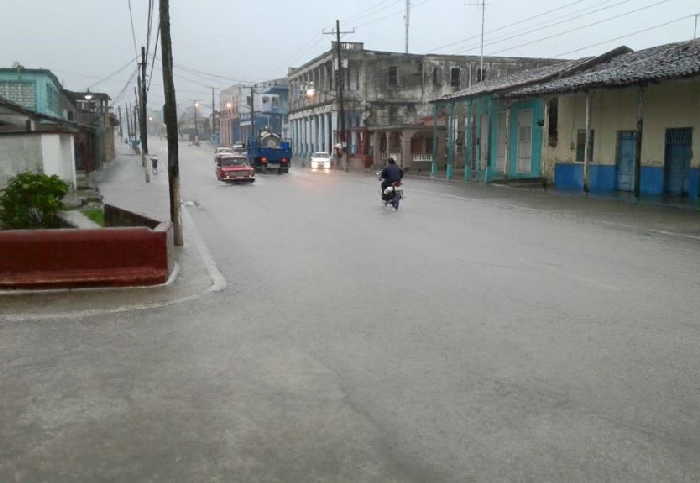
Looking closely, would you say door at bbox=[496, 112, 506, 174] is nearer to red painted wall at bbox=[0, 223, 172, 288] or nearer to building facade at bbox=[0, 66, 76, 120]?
building facade at bbox=[0, 66, 76, 120]

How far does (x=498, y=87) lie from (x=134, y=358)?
31.9 m

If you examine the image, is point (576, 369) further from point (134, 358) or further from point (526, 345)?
point (134, 358)

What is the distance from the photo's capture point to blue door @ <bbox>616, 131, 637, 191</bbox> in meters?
28.3

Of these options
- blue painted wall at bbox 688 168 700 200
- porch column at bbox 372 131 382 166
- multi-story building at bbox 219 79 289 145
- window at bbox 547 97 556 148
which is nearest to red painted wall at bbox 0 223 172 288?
blue painted wall at bbox 688 168 700 200

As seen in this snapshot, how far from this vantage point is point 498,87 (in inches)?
1410

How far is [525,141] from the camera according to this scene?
37125 mm

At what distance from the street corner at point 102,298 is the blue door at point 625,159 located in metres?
21.9

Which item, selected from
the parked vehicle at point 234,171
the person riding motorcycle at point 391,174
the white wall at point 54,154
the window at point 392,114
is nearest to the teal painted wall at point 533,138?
the parked vehicle at point 234,171

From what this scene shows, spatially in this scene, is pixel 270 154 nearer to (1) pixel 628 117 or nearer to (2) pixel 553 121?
(2) pixel 553 121

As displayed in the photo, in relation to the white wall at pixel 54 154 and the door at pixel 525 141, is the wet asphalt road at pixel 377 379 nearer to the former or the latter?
the white wall at pixel 54 154

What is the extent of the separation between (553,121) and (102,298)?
1116 inches

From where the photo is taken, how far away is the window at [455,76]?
67.7 meters

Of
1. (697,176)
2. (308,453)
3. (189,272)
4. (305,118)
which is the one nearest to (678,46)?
(697,176)

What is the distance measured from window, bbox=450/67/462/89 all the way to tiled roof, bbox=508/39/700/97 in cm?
3675
